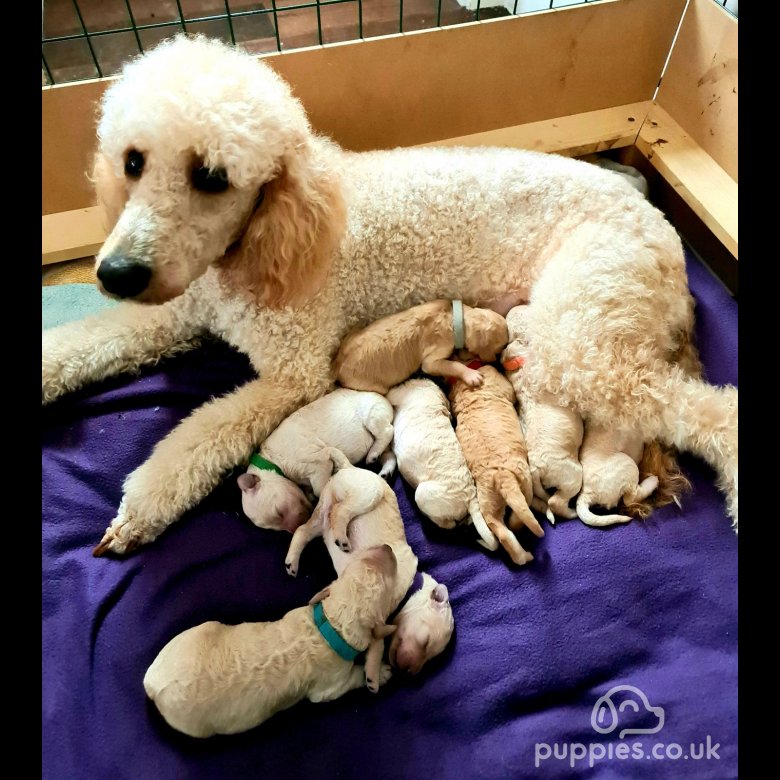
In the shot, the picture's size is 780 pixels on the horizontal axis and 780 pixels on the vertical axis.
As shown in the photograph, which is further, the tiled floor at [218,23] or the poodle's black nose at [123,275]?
the tiled floor at [218,23]

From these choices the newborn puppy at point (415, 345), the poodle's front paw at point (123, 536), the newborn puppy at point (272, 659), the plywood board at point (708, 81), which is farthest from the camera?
the plywood board at point (708, 81)

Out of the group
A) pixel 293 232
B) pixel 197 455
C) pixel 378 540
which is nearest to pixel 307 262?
pixel 293 232

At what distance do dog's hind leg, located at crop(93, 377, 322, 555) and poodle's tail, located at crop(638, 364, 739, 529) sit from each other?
2.52ft

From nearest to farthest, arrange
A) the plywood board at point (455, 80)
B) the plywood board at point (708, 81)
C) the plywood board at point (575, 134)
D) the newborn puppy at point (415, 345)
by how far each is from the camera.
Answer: the newborn puppy at point (415, 345) < the plywood board at point (455, 80) < the plywood board at point (708, 81) < the plywood board at point (575, 134)

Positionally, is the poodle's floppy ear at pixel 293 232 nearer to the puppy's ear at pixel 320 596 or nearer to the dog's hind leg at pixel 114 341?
the dog's hind leg at pixel 114 341

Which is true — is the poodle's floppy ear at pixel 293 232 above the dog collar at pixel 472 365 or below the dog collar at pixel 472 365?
above

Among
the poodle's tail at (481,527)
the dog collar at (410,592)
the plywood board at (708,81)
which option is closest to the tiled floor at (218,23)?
the plywood board at (708,81)

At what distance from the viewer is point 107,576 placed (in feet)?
4.25

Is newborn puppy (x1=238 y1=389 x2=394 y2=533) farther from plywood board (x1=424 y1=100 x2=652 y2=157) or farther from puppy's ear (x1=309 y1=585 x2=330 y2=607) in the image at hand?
plywood board (x1=424 y1=100 x2=652 y2=157)

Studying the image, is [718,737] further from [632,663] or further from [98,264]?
[98,264]

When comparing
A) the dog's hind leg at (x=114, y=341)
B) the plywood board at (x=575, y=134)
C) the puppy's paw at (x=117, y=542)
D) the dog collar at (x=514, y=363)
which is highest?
the plywood board at (x=575, y=134)

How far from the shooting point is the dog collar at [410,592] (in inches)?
50.8

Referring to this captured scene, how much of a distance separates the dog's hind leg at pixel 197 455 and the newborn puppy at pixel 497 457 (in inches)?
14.5

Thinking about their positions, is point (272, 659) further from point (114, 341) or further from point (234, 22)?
point (234, 22)
